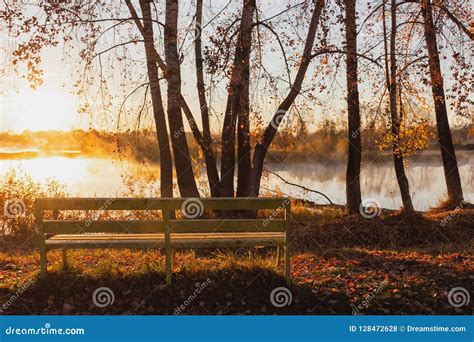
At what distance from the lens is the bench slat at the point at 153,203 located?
245 inches

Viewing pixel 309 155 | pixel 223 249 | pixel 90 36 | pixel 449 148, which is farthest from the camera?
pixel 309 155

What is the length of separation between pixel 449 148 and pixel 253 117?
23.7ft

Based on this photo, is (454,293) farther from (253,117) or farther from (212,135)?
(212,135)

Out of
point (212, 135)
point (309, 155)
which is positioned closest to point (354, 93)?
point (212, 135)

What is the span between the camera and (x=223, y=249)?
971cm

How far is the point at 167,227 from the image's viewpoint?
6.36 metres
